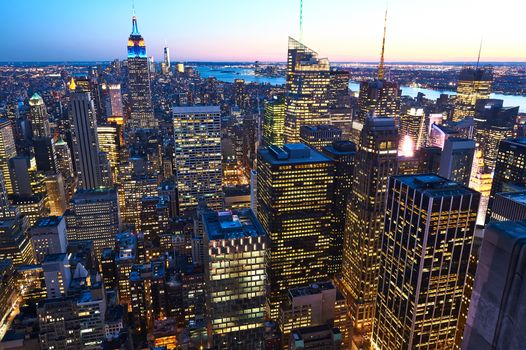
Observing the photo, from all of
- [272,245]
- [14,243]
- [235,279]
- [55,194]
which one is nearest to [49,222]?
[14,243]

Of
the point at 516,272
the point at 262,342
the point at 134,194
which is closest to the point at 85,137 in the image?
the point at 134,194

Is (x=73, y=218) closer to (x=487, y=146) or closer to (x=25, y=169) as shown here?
(x=25, y=169)

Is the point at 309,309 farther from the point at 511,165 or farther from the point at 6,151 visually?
the point at 6,151

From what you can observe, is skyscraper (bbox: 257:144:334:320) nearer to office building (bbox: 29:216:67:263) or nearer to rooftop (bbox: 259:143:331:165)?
rooftop (bbox: 259:143:331:165)

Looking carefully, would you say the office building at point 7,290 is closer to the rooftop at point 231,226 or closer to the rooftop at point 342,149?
the rooftop at point 231,226

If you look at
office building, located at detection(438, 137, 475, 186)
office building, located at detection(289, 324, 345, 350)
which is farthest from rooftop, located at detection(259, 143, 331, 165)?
office building, located at detection(438, 137, 475, 186)

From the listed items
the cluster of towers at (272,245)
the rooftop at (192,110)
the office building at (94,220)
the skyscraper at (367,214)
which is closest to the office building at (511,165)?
the cluster of towers at (272,245)
